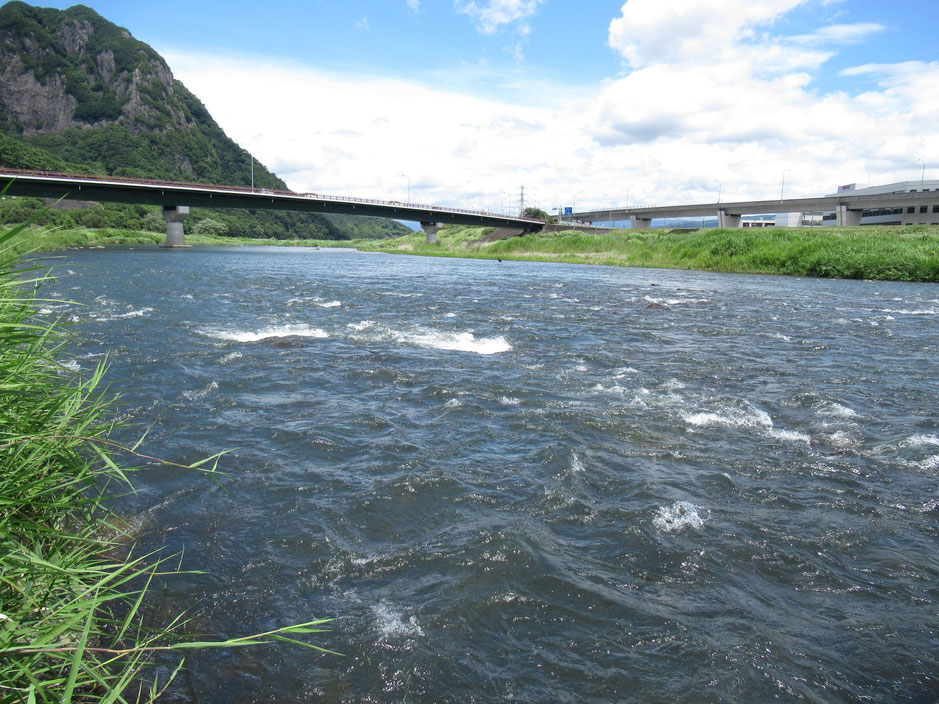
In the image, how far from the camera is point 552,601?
16.8ft

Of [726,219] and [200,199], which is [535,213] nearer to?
[726,219]

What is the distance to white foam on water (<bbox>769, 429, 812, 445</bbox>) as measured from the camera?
8930mm

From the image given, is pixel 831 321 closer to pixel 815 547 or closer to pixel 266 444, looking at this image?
pixel 815 547

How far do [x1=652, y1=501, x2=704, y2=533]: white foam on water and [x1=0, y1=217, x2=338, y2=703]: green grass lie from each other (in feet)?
13.1

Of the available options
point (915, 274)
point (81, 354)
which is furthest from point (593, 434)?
point (915, 274)

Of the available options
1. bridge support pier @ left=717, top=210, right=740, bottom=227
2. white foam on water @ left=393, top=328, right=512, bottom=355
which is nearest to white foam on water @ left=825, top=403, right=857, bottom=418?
white foam on water @ left=393, top=328, right=512, bottom=355

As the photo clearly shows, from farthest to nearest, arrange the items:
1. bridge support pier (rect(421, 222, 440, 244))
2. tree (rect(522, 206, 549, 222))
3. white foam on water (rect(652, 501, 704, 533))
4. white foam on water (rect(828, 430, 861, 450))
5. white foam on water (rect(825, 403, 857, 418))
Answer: tree (rect(522, 206, 549, 222)) < bridge support pier (rect(421, 222, 440, 244)) < white foam on water (rect(825, 403, 857, 418)) < white foam on water (rect(828, 430, 861, 450)) < white foam on water (rect(652, 501, 704, 533))

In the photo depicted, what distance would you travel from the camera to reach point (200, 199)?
8150cm

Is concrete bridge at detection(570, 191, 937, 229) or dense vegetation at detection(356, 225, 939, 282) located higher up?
concrete bridge at detection(570, 191, 937, 229)

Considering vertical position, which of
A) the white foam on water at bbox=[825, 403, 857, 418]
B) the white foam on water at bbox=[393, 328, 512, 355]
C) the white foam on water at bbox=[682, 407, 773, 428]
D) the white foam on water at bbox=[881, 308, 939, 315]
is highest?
the white foam on water at bbox=[881, 308, 939, 315]

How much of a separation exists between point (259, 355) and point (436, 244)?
9929 cm

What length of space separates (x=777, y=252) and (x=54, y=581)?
55560 mm

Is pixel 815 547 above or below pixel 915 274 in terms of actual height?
below

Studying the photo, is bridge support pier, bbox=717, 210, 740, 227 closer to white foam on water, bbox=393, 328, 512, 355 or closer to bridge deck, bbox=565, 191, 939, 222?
bridge deck, bbox=565, 191, 939, 222
